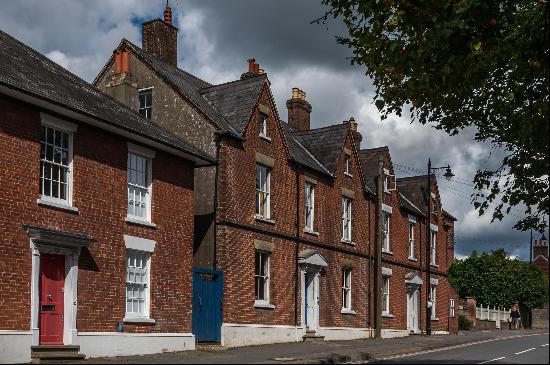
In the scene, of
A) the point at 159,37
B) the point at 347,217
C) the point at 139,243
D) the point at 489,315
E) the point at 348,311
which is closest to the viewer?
the point at 139,243

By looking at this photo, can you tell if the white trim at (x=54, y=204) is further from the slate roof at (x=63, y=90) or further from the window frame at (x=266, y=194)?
the window frame at (x=266, y=194)

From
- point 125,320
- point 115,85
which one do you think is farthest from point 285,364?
point 115,85

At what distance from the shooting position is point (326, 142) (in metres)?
35.7

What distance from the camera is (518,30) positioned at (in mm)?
15953

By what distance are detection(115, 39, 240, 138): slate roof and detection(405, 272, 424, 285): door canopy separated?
51.5 ft

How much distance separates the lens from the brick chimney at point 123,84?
28.6 m

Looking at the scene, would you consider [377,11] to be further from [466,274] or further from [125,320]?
[466,274]

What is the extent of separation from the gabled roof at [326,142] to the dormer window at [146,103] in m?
8.77

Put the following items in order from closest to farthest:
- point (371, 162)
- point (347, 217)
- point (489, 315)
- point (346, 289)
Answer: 1. point (346, 289)
2. point (347, 217)
3. point (371, 162)
4. point (489, 315)

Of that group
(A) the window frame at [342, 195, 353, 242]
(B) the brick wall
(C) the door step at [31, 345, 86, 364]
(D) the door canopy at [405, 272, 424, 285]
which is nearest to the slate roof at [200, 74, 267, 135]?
(B) the brick wall

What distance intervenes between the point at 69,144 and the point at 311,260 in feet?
43.9

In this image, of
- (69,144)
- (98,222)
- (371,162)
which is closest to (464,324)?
(371,162)

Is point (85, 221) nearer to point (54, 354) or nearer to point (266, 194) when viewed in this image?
point (54, 354)

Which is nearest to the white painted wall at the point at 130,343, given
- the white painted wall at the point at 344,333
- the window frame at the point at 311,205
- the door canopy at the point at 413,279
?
the window frame at the point at 311,205
